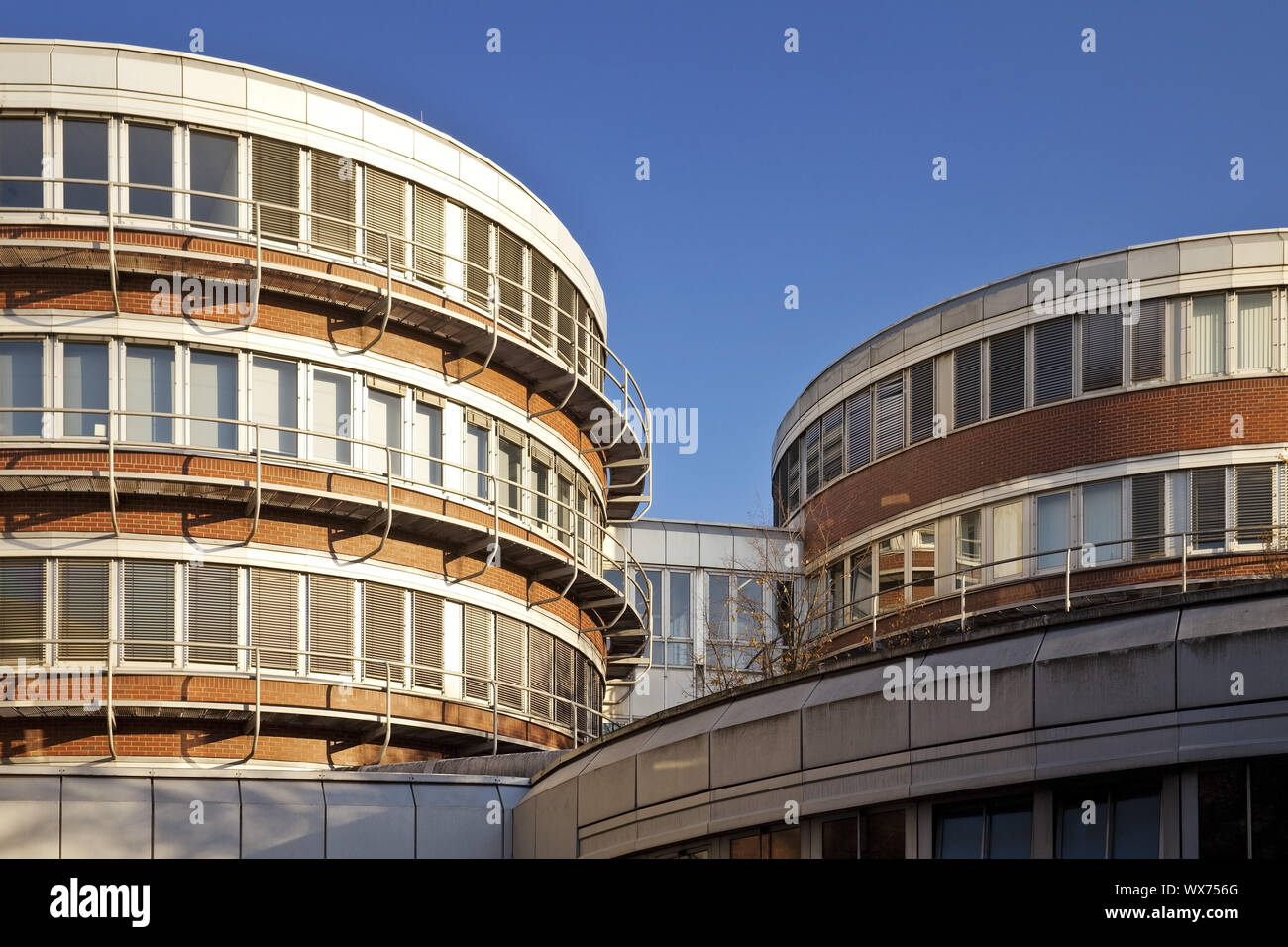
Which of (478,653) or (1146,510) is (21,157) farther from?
(1146,510)

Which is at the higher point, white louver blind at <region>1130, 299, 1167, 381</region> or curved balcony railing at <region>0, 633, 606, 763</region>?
white louver blind at <region>1130, 299, 1167, 381</region>

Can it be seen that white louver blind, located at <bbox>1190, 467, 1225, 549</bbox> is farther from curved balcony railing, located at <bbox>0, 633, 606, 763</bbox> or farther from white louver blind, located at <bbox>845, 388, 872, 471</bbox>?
curved balcony railing, located at <bbox>0, 633, 606, 763</bbox>

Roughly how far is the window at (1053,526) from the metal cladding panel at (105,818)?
63.8ft

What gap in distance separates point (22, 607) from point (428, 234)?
11.1m

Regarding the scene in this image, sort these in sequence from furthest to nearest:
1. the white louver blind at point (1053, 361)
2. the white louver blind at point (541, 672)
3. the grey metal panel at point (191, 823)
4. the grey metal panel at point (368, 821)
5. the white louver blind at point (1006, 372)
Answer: the white louver blind at point (1006, 372)
the white louver blind at point (541, 672)
the white louver blind at point (1053, 361)
the grey metal panel at point (368, 821)
the grey metal panel at point (191, 823)

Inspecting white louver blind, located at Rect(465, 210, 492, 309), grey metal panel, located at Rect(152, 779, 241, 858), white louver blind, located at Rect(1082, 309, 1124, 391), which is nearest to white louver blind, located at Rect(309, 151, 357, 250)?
white louver blind, located at Rect(465, 210, 492, 309)

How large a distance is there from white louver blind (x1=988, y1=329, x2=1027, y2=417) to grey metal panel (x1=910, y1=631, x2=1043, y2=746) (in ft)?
65.8

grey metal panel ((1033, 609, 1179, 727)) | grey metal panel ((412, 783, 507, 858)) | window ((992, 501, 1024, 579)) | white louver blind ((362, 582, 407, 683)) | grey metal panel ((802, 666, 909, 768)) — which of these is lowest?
grey metal panel ((412, 783, 507, 858))

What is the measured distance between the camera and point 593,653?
4350cm

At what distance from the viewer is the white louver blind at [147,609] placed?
33688mm

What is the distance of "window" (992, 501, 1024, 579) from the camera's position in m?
39.4

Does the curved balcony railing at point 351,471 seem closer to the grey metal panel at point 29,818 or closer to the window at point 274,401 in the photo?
the window at point 274,401

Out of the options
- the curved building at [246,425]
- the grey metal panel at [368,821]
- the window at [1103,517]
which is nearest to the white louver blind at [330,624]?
the curved building at [246,425]

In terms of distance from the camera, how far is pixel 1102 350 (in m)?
38.2
